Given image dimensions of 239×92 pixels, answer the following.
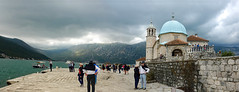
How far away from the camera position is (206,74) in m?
6.79

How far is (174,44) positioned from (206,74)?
1982 cm

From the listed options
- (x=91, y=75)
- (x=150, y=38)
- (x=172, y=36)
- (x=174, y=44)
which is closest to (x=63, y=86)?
(x=91, y=75)

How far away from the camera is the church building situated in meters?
14.9

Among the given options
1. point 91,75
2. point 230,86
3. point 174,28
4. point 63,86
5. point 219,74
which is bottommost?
point 63,86

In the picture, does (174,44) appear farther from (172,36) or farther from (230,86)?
(230,86)

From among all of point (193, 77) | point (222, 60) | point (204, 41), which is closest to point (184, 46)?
point (204, 41)

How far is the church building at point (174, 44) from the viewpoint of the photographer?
14.9 metres

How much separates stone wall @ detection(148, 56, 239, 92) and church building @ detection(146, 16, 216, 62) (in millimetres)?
1959

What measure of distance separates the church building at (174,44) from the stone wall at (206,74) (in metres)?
1.96

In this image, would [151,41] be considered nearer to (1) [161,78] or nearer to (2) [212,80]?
(1) [161,78]

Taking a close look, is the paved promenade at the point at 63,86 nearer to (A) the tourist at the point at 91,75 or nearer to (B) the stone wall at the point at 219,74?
(A) the tourist at the point at 91,75

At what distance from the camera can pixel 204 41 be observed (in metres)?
35.1

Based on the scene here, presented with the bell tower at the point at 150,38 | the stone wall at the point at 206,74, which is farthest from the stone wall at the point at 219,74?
the bell tower at the point at 150,38

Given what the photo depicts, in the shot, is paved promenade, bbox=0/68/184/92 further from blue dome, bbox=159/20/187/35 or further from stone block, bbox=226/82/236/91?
blue dome, bbox=159/20/187/35
